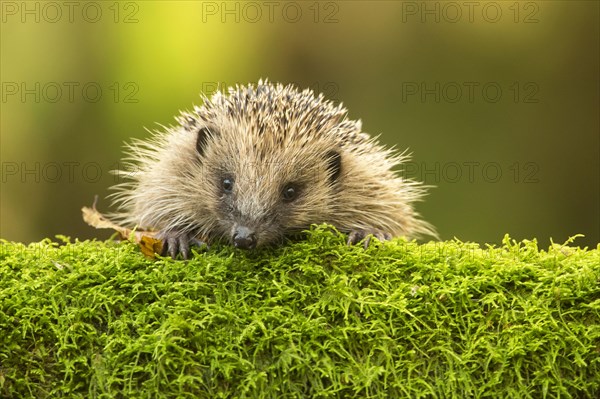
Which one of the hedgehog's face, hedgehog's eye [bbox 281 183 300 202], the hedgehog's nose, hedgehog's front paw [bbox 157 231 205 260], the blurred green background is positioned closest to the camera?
the hedgehog's nose

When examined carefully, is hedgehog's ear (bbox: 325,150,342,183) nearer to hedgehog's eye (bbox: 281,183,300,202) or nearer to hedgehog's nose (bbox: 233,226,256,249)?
hedgehog's eye (bbox: 281,183,300,202)

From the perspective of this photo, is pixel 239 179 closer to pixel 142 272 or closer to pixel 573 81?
pixel 142 272

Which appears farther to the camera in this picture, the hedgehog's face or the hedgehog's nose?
the hedgehog's face

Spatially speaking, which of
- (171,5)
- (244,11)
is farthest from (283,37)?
(171,5)

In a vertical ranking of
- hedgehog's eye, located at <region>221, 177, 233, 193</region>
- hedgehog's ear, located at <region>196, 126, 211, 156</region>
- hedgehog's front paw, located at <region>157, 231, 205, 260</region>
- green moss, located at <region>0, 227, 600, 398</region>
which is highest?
hedgehog's ear, located at <region>196, 126, 211, 156</region>

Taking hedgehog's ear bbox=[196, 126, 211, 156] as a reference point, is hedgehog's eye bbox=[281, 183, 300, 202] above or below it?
below

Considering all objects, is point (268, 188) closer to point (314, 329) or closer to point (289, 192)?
point (289, 192)

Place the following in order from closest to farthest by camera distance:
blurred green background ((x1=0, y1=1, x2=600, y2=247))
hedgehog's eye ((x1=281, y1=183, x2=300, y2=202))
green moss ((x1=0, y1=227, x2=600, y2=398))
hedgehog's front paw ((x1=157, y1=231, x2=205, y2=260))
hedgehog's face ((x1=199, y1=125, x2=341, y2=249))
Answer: green moss ((x1=0, y1=227, x2=600, y2=398)) → hedgehog's front paw ((x1=157, y1=231, x2=205, y2=260)) → hedgehog's face ((x1=199, y1=125, x2=341, y2=249)) → hedgehog's eye ((x1=281, y1=183, x2=300, y2=202)) → blurred green background ((x1=0, y1=1, x2=600, y2=247))

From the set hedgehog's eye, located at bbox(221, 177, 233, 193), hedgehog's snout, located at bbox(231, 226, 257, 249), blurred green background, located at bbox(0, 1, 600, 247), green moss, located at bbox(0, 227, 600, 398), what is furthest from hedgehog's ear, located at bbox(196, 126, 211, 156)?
blurred green background, located at bbox(0, 1, 600, 247)
